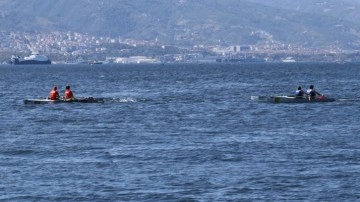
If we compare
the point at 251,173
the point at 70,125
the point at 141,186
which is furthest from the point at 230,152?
the point at 70,125

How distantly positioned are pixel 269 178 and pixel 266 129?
21.5 m

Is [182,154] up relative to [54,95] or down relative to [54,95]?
up

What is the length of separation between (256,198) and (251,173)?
5.07 metres

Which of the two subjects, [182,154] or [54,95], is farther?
[54,95]

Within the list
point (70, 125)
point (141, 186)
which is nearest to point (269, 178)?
point (141, 186)

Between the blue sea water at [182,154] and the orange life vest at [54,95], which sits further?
the orange life vest at [54,95]

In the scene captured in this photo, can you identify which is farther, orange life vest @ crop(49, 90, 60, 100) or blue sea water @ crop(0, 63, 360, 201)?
orange life vest @ crop(49, 90, 60, 100)

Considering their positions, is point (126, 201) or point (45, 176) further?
point (45, 176)

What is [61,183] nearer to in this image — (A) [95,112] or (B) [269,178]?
(B) [269,178]

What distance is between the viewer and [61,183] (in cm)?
4519

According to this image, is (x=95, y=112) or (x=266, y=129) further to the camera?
(x=95, y=112)

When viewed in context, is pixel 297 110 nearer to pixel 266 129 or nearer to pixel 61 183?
pixel 266 129

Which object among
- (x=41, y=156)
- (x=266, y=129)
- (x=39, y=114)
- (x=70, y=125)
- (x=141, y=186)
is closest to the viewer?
(x=141, y=186)

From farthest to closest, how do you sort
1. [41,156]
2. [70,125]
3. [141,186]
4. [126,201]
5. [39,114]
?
[39,114], [70,125], [41,156], [141,186], [126,201]
